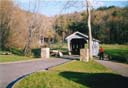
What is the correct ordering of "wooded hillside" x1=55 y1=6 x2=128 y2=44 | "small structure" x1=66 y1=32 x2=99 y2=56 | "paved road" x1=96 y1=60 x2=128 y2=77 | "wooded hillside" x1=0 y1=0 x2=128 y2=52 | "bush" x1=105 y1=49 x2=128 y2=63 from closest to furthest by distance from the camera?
"paved road" x1=96 y1=60 x2=128 y2=77 < "bush" x1=105 y1=49 x2=128 y2=63 < "wooded hillside" x1=0 y1=0 x2=128 y2=52 < "small structure" x1=66 y1=32 x2=99 y2=56 < "wooded hillside" x1=55 y1=6 x2=128 y2=44

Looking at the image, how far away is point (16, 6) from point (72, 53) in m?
10.5

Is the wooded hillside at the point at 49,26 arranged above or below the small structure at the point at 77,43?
above

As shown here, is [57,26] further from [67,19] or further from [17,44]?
[17,44]

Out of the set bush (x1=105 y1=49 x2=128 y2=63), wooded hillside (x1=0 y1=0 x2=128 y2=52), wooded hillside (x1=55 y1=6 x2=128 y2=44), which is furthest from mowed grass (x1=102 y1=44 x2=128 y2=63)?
wooded hillside (x1=0 y1=0 x2=128 y2=52)

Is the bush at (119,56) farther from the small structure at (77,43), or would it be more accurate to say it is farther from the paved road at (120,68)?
the paved road at (120,68)

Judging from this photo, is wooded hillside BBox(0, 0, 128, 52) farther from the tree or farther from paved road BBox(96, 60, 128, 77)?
paved road BBox(96, 60, 128, 77)

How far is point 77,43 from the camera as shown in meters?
46.6

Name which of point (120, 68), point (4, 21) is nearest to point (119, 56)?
point (4, 21)

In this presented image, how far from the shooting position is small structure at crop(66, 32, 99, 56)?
42.9m

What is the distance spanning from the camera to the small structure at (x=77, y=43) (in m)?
42.9

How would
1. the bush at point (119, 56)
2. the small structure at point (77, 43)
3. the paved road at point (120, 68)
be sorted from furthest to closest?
1. the small structure at point (77, 43)
2. the bush at point (119, 56)
3. the paved road at point (120, 68)

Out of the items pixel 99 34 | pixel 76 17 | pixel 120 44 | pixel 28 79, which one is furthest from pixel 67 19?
pixel 28 79

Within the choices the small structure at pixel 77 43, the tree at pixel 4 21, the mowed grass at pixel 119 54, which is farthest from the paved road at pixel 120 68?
the tree at pixel 4 21

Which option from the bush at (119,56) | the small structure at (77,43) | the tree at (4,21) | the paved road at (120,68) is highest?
the tree at (4,21)
